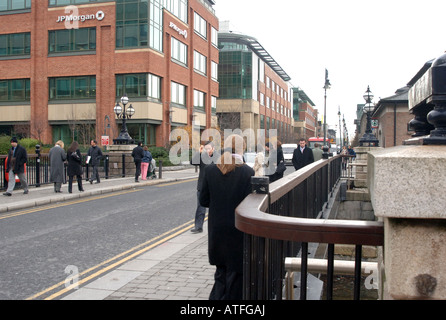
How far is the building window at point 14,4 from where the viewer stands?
4338cm

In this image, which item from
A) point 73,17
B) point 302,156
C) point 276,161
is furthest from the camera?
point 73,17

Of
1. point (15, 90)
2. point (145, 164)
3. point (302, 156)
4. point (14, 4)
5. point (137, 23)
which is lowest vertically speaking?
point (145, 164)

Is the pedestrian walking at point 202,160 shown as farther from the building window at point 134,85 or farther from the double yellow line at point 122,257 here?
the building window at point 134,85

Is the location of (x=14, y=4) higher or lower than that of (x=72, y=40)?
higher

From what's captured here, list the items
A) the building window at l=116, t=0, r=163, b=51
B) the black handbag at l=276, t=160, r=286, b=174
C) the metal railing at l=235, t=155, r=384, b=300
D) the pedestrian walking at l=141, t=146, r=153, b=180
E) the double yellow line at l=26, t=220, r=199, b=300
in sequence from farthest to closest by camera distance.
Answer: the building window at l=116, t=0, r=163, b=51, the pedestrian walking at l=141, t=146, r=153, b=180, the black handbag at l=276, t=160, r=286, b=174, the double yellow line at l=26, t=220, r=199, b=300, the metal railing at l=235, t=155, r=384, b=300

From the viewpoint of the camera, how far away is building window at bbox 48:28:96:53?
4125 cm

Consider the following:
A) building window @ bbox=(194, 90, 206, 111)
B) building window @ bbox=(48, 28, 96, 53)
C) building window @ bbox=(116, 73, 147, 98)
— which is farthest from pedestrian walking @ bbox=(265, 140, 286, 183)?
building window @ bbox=(194, 90, 206, 111)

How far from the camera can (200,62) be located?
51531 millimetres

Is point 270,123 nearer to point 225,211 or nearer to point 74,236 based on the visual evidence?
point 74,236

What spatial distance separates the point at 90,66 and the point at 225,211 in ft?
131

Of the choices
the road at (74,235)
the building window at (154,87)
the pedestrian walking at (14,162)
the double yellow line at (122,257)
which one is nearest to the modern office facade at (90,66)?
the building window at (154,87)

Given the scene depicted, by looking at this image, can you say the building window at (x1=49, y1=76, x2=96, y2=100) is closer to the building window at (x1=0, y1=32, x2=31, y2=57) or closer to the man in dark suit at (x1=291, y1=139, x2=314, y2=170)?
the building window at (x1=0, y1=32, x2=31, y2=57)

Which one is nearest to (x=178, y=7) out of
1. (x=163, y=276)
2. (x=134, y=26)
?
(x=134, y=26)
